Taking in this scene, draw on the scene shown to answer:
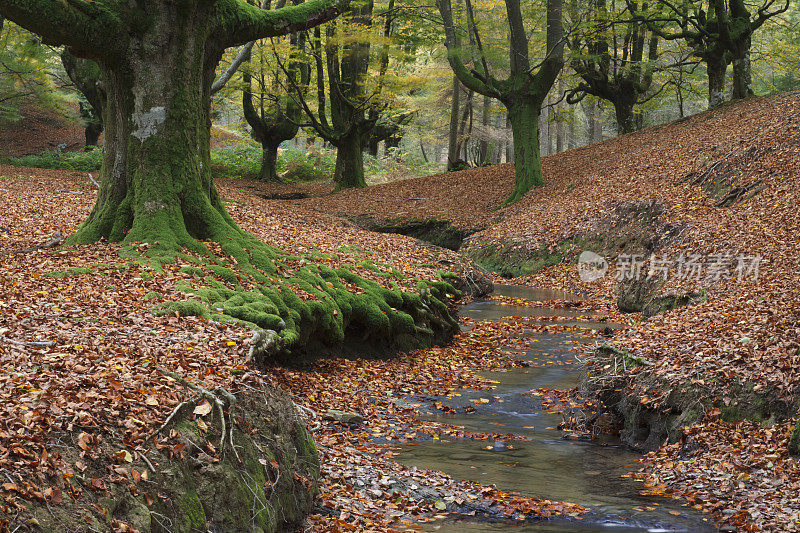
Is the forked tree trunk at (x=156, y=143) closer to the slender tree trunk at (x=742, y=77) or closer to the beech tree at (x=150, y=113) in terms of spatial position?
the beech tree at (x=150, y=113)

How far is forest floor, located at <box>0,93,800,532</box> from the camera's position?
14.6ft

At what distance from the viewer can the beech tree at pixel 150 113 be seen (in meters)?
8.61

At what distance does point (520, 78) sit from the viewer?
801 inches

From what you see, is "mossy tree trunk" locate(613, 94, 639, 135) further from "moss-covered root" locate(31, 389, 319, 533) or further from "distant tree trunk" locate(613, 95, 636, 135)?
"moss-covered root" locate(31, 389, 319, 533)

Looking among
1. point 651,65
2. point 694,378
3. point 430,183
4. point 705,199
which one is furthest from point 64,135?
point 694,378

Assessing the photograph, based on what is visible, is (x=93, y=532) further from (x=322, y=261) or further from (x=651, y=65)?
(x=651, y=65)

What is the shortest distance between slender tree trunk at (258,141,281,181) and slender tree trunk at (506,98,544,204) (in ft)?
40.2

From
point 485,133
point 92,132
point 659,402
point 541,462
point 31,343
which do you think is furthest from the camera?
point 485,133

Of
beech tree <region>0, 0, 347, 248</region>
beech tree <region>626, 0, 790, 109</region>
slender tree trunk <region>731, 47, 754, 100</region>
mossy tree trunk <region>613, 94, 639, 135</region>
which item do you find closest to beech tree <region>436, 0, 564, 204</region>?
beech tree <region>626, 0, 790, 109</region>

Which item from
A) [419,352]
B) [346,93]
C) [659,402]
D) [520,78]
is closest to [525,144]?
[520,78]

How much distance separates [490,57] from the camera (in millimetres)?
20578

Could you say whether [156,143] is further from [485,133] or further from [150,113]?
[485,133]

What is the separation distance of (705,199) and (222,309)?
11649 millimetres

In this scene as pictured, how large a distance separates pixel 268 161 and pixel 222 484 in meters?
26.5
